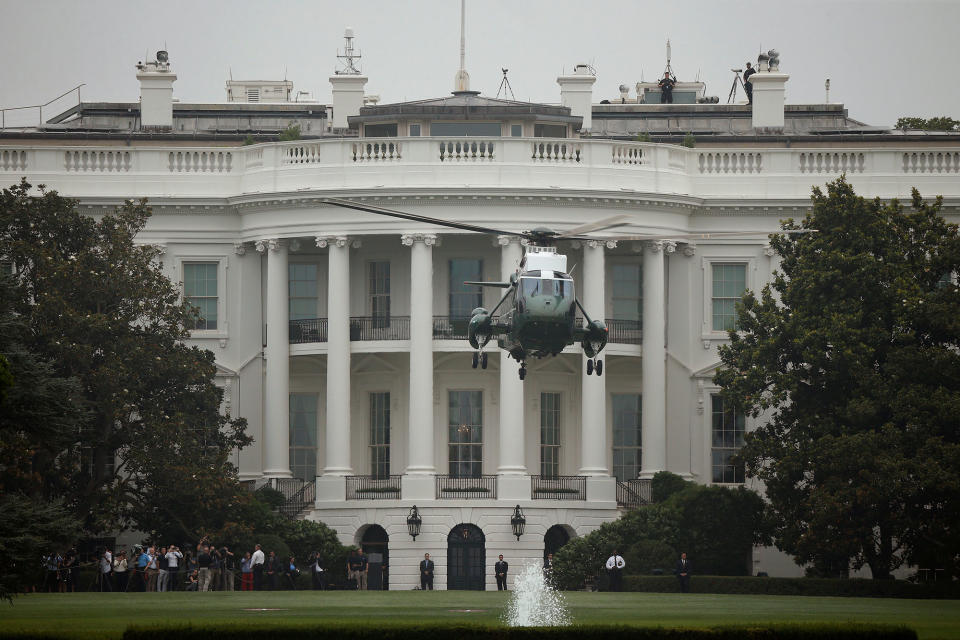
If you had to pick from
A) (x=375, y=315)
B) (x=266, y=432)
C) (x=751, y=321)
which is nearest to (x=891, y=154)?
(x=751, y=321)

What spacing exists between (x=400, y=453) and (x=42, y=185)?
15394 mm

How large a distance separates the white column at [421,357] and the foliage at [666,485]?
23.7ft

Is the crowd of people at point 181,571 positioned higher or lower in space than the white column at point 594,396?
lower

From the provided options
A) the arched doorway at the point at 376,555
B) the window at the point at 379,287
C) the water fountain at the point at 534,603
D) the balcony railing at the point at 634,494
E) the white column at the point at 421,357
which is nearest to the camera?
the water fountain at the point at 534,603

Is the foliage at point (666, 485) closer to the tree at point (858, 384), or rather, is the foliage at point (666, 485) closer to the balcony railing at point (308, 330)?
the tree at point (858, 384)

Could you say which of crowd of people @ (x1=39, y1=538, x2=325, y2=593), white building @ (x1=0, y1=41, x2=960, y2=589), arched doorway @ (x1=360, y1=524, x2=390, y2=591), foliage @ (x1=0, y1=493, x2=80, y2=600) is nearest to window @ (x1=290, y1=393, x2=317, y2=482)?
white building @ (x1=0, y1=41, x2=960, y2=589)

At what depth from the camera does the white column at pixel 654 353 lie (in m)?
73.8

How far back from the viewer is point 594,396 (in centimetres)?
7331

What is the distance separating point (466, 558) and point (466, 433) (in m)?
5.53

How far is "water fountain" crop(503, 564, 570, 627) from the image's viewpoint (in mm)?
47816

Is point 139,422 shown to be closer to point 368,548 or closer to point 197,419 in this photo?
point 197,419

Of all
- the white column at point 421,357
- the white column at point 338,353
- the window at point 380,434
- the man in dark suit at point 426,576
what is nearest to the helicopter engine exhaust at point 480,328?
the man in dark suit at point 426,576

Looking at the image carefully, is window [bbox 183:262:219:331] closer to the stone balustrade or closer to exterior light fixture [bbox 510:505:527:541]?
the stone balustrade

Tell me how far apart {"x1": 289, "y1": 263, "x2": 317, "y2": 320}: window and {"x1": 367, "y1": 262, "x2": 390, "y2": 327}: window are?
2000mm
